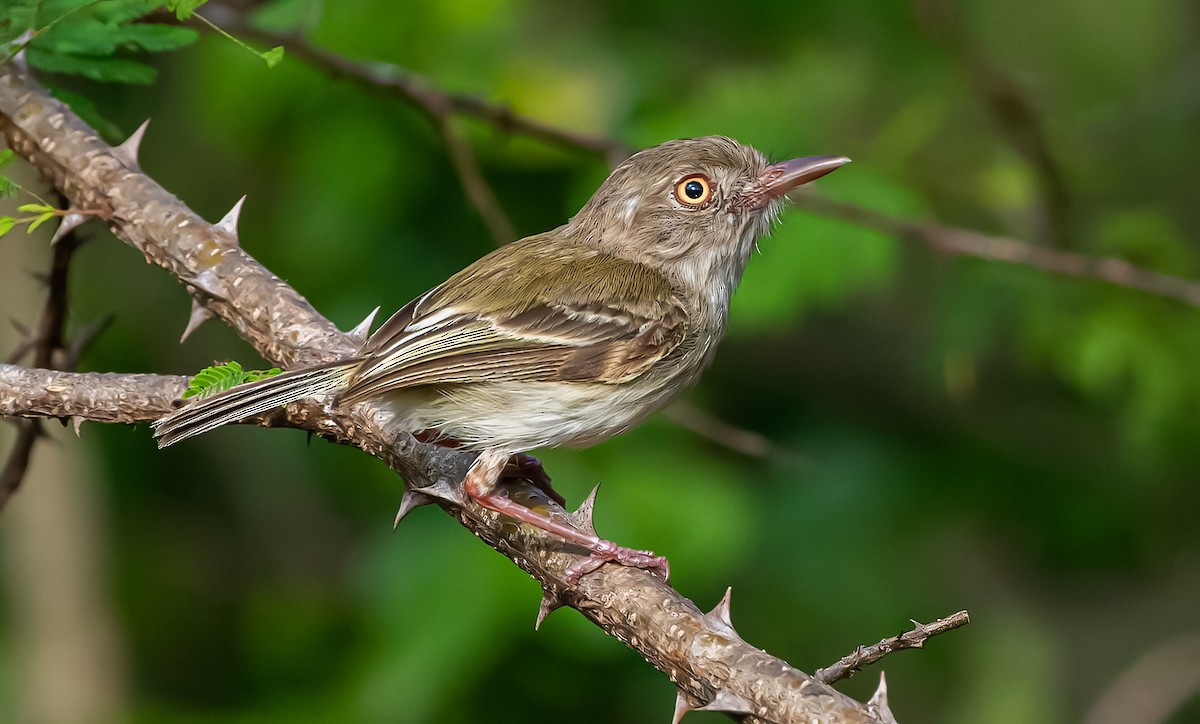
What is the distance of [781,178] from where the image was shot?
185 inches

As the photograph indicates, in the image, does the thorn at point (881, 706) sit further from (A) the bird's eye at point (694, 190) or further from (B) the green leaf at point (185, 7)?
(A) the bird's eye at point (694, 190)

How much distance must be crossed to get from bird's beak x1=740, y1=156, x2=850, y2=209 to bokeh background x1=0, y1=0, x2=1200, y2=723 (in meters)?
0.50

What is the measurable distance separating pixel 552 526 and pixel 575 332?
85 centimetres

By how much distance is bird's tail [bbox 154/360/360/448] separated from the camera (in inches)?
129

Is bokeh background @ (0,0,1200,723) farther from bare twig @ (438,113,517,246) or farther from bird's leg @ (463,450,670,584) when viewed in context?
bird's leg @ (463,450,670,584)

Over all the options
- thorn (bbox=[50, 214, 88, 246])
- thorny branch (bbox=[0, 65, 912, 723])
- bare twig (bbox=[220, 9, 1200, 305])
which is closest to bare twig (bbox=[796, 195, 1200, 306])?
bare twig (bbox=[220, 9, 1200, 305])

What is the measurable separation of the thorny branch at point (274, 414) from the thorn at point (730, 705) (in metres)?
Answer: 0.14

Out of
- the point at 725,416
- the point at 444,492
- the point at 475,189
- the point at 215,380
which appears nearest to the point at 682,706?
the point at 444,492

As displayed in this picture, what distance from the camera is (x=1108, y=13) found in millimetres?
10008

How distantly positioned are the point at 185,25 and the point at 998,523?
5606 millimetres

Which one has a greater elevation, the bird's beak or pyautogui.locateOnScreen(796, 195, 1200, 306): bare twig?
pyautogui.locateOnScreen(796, 195, 1200, 306): bare twig

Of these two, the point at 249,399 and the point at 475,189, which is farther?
the point at 475,189

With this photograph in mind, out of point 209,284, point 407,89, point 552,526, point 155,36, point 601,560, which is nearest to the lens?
point 601,560

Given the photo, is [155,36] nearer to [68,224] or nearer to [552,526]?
[68,224]
